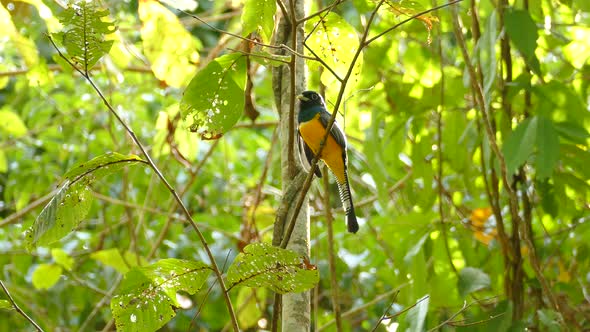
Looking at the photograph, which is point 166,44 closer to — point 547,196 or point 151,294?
point 151,294

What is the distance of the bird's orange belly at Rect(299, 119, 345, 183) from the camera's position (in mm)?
2672

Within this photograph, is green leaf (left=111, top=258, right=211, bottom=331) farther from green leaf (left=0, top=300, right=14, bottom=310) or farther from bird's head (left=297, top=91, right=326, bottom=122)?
bird's head (left=297, top=91, right=326, bottom=122)

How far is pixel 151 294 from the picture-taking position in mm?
1448

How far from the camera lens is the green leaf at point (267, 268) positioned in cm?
144

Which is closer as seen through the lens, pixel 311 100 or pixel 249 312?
pixel 311 100

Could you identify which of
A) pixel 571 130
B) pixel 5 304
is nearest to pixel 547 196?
pixel 571 130

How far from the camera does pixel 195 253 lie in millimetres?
4457

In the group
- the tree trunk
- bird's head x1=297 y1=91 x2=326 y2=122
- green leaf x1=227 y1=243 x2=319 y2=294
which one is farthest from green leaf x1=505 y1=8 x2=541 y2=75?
green leaf x1=227 y1=243 x2=319 y2=294

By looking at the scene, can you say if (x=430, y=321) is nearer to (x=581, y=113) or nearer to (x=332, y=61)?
(x=581, y=113)

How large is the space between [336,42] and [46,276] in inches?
79.7

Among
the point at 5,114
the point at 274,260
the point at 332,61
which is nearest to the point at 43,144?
the point at 5,114

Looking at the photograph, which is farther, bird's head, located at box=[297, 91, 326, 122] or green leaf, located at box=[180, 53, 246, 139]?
bird's head, located at box=[297, 91, 326, 122]

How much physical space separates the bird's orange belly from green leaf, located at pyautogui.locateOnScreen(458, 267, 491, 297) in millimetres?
540

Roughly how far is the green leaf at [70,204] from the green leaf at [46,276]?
2.00 meters
